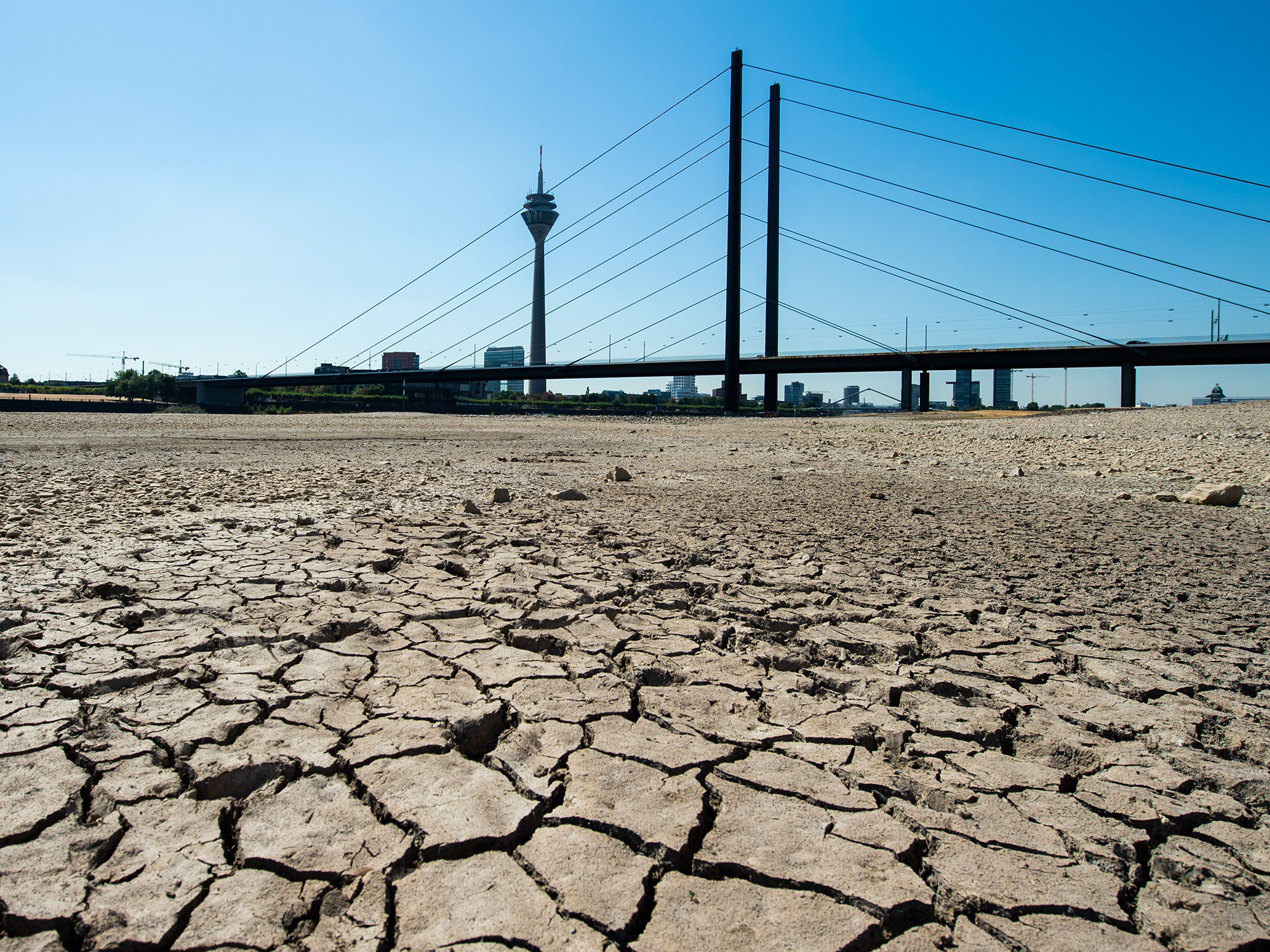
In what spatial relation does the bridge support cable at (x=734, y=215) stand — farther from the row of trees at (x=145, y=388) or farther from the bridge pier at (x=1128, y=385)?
the row of trees at (x=145, y=388)

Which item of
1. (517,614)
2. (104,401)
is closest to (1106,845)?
(517,614)

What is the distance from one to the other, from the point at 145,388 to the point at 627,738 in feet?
208

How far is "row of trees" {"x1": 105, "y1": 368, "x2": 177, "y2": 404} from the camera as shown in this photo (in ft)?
169

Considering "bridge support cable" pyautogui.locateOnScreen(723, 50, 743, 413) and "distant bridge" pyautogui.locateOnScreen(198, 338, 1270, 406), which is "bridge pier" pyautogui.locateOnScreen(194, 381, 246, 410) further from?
"bridge support cable" pyautogui.locateOnScreen(723, 50, 743, 413)

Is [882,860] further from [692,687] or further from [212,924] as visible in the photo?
[212,924]

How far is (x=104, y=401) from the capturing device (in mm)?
35062

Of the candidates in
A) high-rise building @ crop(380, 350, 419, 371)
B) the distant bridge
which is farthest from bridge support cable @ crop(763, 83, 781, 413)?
high-rise building @ crop(380, 350, 419, 371)

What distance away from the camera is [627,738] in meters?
1.73

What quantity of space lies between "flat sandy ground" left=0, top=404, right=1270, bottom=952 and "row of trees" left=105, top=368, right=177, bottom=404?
54602mm

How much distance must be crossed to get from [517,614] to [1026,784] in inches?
65.3

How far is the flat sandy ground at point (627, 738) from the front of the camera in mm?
1173

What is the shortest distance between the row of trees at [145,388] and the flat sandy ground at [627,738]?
179 ft

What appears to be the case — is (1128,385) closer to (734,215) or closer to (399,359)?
(734,215)

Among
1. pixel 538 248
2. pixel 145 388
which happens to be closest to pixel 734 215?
pixel 145 388
